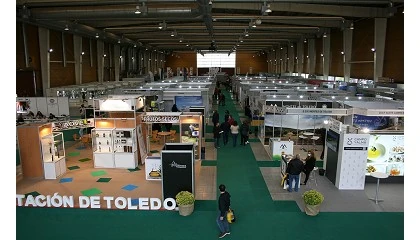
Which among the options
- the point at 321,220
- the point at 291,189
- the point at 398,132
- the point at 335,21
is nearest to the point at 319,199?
the point at 321,220

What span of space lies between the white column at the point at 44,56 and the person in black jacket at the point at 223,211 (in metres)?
22.6

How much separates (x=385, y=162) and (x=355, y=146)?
5.06 feet

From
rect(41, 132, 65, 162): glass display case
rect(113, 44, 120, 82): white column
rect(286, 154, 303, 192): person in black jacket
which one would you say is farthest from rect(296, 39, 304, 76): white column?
rect(41, 132, 65, 162): glass display case

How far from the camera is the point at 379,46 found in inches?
873

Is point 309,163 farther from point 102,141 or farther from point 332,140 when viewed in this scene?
point 102,141

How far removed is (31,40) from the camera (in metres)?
24.3

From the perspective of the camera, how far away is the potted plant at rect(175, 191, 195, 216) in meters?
8.09

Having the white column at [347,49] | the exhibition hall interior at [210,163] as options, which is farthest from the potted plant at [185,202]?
the white column at [347,49]

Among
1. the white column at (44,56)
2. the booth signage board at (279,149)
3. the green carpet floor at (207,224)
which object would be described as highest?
the white column at (44,56)

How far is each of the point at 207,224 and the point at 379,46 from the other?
1981cm

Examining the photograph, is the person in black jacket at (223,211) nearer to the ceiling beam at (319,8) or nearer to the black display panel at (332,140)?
the black display panel at (332,140)

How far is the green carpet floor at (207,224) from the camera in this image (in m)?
7.25

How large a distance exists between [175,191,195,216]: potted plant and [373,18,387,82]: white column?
1892 cm

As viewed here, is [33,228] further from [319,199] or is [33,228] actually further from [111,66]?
[111,66]
